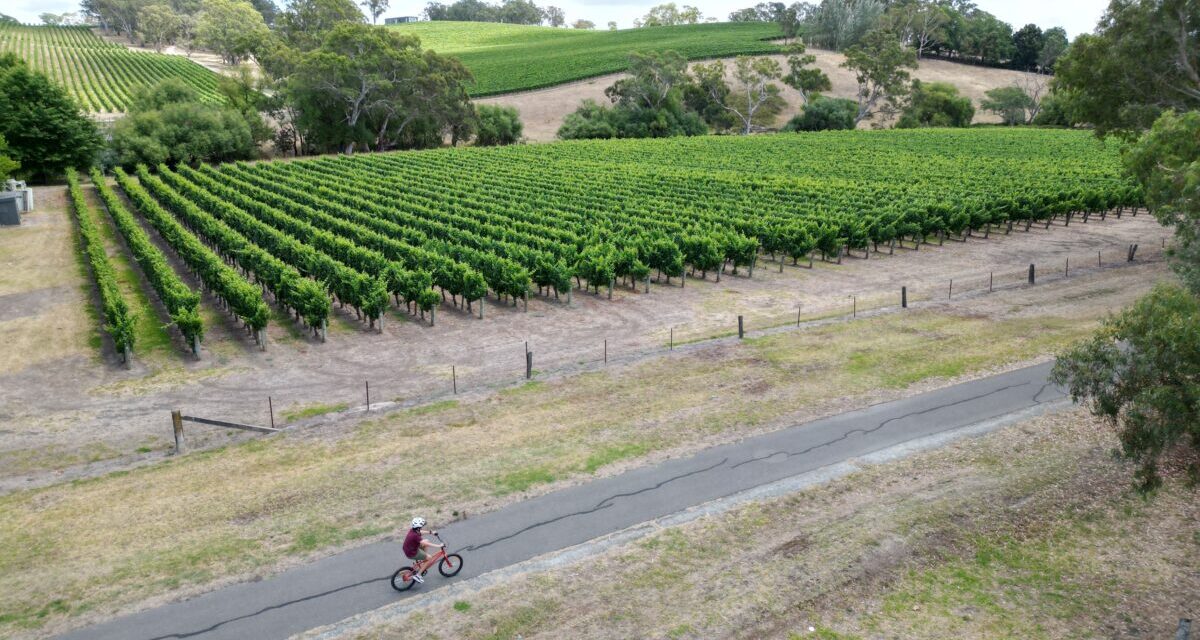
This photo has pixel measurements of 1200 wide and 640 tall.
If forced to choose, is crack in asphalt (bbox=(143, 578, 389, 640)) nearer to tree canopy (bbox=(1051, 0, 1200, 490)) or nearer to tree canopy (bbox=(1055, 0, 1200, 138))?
tree canopy (bbox=(1051, 0, 1200, 490))

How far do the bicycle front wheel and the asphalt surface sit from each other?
0.16 meters

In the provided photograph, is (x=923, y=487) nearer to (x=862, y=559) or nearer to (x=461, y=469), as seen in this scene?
(x=862, y=559)

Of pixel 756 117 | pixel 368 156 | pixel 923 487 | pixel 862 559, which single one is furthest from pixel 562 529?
pixel 756 117

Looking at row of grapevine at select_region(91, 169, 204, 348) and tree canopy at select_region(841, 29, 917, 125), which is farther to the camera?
tree canopy at select_region(841, 29, 917, 125)

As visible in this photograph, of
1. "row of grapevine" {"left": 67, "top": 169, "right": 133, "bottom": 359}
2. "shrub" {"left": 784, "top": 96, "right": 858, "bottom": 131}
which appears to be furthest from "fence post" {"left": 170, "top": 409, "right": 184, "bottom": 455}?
"shrub" {"left": 784, "top": 96, "right": 858, "bottom": 131}

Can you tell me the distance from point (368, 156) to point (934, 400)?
85.7 metres

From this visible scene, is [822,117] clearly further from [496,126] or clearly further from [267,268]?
[267,268]

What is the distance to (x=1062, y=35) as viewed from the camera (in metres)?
172

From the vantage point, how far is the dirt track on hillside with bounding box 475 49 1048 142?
14075 centimetres

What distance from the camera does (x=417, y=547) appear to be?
15.5 meters

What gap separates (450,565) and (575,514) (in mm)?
3368

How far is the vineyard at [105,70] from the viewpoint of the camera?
13212cm

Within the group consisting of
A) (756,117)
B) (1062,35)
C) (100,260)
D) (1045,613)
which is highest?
(1062,35)

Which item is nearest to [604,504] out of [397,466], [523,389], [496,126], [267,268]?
[397,466]
